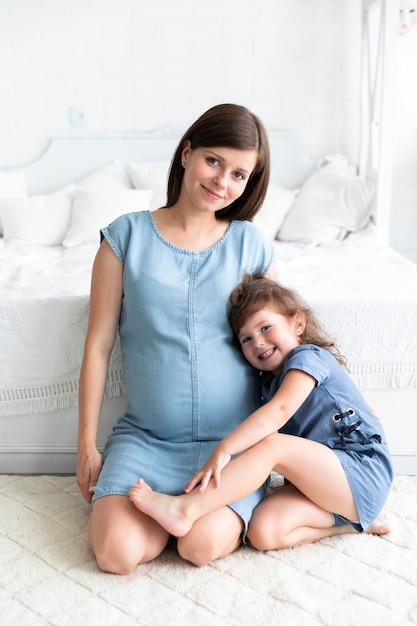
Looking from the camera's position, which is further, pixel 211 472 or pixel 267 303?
Result: pixel 267 303

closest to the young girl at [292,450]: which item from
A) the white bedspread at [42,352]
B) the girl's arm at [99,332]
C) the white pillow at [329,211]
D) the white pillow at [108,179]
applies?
the girl's arm at [99,332]

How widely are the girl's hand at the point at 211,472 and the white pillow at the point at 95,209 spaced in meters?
1.78

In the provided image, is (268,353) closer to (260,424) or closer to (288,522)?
(260,424)

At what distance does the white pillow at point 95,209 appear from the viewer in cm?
308

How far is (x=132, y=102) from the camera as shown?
3.47 metres

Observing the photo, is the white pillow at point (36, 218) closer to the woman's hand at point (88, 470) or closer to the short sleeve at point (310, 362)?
the woman's hand at point (88, 470)

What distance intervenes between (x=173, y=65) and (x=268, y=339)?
7.21 ft

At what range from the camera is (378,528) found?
5.30 feet

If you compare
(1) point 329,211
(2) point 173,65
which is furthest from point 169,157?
(1) point 329,211

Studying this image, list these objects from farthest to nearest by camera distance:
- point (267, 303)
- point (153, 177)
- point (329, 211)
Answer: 1. point (153, 177)
2. point (329, 211)
3. point (267, 303)

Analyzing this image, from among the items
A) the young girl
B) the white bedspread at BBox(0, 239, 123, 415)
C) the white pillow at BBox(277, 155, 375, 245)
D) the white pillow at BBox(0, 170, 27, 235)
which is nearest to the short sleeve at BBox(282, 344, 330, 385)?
the young girl

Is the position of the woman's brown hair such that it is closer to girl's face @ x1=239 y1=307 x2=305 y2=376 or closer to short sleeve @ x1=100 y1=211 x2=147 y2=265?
short sleeve @ x1=100 y1=211 x2=147 y2=265

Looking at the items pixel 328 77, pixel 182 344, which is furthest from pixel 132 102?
pixel 182 344

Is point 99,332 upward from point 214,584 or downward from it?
upward
